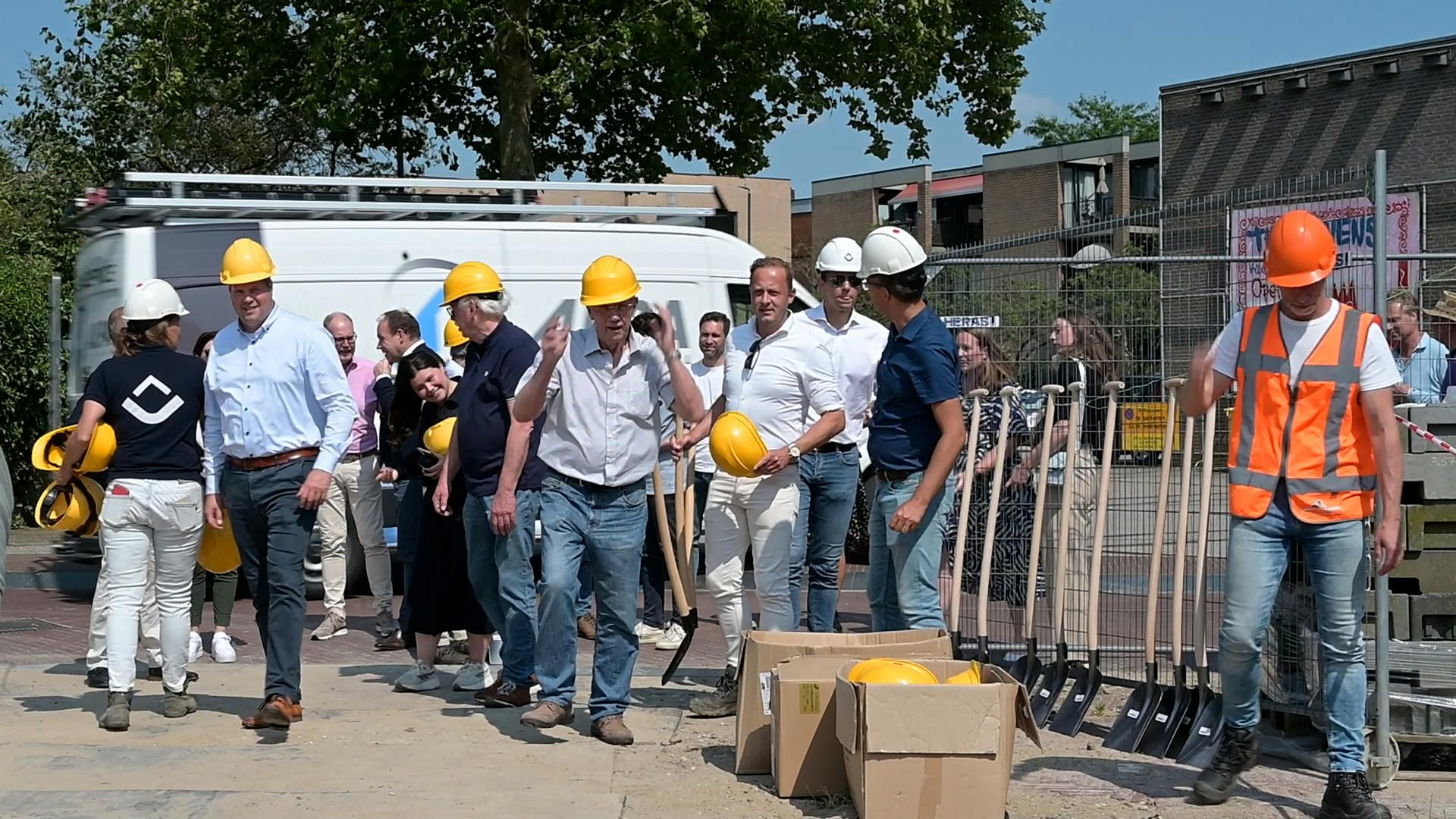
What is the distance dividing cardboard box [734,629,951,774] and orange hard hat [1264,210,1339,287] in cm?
177

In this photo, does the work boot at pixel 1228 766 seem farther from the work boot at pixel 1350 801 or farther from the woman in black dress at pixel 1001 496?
the woman in black dress at pixel 1001 496

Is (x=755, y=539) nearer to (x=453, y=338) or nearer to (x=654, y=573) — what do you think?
(x=453, y=338)

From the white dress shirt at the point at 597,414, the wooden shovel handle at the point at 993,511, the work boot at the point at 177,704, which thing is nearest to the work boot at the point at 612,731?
the white dress shirt at the point at 597,414

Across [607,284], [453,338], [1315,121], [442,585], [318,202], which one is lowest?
[442,585]

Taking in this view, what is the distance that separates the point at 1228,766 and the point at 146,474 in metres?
4.46

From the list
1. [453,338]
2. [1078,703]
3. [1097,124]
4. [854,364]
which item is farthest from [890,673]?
[1097,124]

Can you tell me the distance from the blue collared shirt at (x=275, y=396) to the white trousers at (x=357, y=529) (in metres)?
2.54

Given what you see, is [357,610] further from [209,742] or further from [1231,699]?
[1231,699]

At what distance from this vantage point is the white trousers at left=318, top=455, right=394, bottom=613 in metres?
9.41

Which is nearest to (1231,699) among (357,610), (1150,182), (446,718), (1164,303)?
(1164,303)

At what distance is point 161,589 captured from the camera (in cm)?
702

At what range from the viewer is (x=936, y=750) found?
17.3 ft

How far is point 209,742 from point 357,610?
Result: 14.3ft

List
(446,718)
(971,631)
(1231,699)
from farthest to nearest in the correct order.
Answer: (971,631)
(446,718)
(1231,699)
